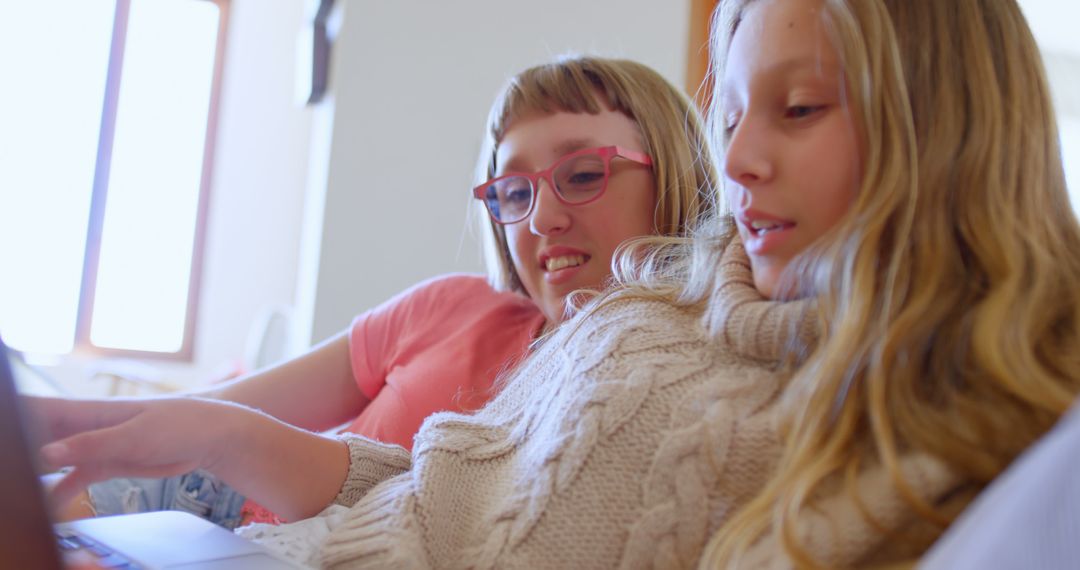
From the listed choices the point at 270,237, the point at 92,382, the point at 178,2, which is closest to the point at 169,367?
the point at 92,382

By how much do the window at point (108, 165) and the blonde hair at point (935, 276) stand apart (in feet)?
13.0

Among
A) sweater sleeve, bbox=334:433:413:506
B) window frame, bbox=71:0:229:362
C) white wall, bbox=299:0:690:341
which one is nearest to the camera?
sweater sleeve, bbox=334:433:413:506

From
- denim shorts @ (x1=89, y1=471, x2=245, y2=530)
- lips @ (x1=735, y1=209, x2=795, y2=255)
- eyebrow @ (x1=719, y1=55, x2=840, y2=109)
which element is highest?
eyebrow @ (x1=719, y1=55, x2=840, y2=109)

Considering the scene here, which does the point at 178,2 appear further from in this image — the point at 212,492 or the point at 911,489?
the point at 911,489

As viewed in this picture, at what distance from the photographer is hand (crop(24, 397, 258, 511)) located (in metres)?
0.67

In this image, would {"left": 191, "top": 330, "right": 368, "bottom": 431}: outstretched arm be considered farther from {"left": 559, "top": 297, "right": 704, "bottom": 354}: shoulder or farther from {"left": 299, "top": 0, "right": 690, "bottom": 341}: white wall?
{"left": 299, "top": 0, "right": 690, "bottom": 341}: white wall

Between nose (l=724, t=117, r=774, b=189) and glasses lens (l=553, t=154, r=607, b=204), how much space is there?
49cm

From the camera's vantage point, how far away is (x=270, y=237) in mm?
4246

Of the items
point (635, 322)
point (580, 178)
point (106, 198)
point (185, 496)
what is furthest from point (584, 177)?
point (106, 198)

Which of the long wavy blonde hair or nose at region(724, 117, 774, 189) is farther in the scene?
nose at region(724, 117, 774, 189)

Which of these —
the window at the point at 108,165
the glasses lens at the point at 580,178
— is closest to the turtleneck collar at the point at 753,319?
the glasses lens at the point at 580,178

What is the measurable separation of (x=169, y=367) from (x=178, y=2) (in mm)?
1806

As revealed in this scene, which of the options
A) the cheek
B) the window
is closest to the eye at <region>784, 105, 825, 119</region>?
the cheek

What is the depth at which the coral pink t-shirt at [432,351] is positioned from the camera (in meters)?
1.21
